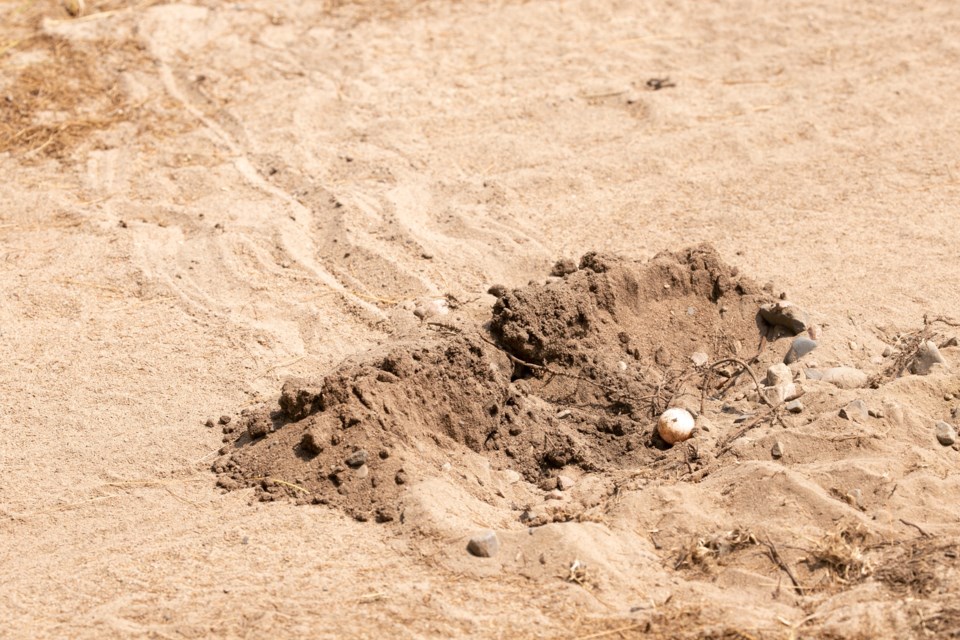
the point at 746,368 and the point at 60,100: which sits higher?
the point at 746,368

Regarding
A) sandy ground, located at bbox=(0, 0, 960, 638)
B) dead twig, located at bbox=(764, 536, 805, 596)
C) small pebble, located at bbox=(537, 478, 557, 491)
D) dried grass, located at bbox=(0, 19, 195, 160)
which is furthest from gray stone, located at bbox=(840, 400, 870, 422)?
dried grass, located at bbox=(0, 19, 195, 160)

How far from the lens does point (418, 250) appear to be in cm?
525

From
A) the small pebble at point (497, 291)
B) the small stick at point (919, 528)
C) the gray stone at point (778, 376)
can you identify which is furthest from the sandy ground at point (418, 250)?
the gray stone at point (778, 376)

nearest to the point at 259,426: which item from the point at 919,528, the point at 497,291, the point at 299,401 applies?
the point at 299,401

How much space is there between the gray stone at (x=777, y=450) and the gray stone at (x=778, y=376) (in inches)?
17.7

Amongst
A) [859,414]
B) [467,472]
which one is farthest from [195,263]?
[859,414]

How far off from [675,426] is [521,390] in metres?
0.61

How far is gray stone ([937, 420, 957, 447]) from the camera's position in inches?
148

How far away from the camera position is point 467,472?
3.80m

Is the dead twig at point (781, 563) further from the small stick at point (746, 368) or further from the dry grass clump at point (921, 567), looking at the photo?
the small stick at point (746, 368)

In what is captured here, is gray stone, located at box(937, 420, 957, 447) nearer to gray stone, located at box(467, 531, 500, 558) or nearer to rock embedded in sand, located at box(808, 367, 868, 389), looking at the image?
rock embedded in sand, located at box(808, 367, 868, 389)

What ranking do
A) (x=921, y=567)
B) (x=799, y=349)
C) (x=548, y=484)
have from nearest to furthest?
1. (x=921, y=567)
2. (x=548, y=484)
3. (x=799, y=349)

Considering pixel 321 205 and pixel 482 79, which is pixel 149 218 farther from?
pixel 482 79

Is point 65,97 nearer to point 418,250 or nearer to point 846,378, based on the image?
point 418,250
